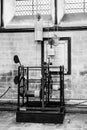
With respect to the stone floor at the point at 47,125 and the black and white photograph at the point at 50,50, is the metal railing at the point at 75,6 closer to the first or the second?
the black and white photograph at the point at 50,50

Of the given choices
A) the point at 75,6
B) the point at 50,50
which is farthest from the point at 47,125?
the point at 75,6

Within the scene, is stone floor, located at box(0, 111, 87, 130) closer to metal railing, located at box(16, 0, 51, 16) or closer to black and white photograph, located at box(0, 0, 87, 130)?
black and white photograph, located at box(0, 0, 87, 130)

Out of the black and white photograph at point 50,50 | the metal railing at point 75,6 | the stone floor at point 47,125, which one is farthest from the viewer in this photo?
the metal railing at point 75,6

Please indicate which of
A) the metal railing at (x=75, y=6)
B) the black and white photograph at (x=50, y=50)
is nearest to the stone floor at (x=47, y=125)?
the black and white photograph at (x=50, y=50)

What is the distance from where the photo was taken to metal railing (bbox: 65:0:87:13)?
17.1ft

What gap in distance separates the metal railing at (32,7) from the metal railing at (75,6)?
1.41 ft

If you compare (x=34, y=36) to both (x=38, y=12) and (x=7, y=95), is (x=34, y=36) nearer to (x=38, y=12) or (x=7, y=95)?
(x=38, y=12)

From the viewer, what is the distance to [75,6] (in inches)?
207

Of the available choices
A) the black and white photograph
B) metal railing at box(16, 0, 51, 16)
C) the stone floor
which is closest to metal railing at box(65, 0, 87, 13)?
the black and white photograph

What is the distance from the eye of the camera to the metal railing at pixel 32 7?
17.4 ft

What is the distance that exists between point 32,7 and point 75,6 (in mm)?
997

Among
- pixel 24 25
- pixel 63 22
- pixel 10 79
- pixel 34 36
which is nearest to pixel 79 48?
pixel 63 22

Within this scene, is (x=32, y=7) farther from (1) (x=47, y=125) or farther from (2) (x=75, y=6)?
(1) (x=47, y=125)

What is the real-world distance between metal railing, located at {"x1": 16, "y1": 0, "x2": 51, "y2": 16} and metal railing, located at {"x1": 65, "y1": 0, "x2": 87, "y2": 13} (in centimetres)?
43
